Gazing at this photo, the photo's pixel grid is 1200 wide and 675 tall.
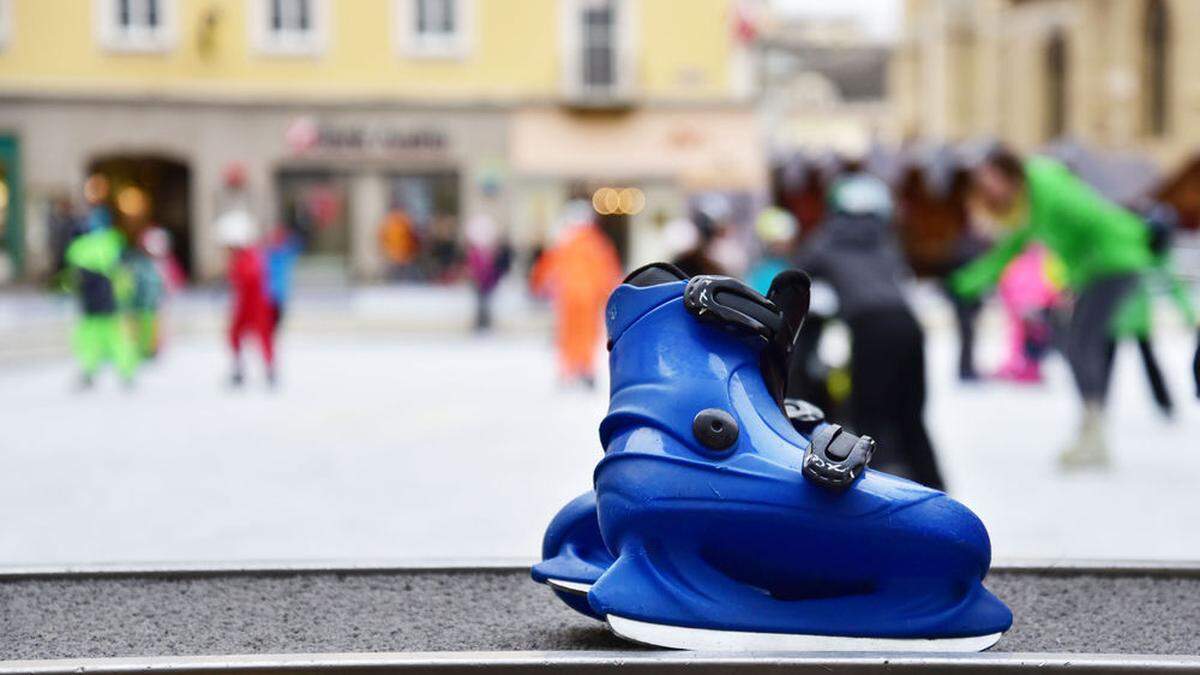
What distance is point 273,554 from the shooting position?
7512 mm

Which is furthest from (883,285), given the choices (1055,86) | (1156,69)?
(1055,86)

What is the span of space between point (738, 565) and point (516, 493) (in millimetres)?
5031

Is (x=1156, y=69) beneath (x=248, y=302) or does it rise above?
above

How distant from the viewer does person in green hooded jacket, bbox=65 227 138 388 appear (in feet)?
57.1

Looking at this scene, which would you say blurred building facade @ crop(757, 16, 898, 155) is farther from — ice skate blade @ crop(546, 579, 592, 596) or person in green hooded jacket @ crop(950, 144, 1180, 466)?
ice skate blade @ crop(546, 579, 592, 596)

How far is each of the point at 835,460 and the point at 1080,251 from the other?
21.4ft

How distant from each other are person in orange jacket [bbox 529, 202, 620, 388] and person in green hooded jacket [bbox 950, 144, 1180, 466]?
703 cm

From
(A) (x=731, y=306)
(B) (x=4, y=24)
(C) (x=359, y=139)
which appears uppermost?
(B) (x=4, y=24)

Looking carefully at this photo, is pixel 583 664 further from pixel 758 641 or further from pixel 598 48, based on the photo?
pixel 598 48

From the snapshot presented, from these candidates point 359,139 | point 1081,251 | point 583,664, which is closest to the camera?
point 583,664

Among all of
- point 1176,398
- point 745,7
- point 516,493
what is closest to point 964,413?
point 1176,398

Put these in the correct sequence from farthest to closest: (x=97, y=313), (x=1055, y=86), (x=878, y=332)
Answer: (x=1055, y=86) → (x=97, y=313) → (x=878, y=332)

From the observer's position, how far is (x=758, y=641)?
4516 mm

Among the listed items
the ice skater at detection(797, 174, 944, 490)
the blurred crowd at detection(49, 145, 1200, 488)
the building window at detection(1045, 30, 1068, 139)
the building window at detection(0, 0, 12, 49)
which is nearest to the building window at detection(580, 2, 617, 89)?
the building window at detection(0, 0, 12, 49)
